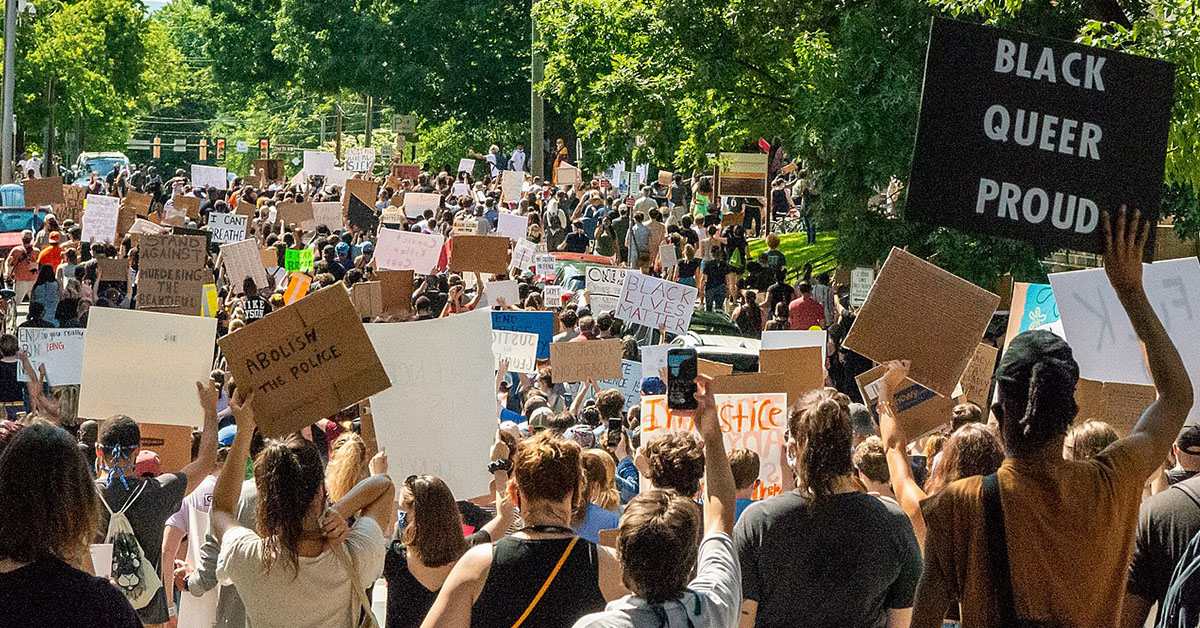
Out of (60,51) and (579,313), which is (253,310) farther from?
(60,51)

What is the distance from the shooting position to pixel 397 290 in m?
15.7

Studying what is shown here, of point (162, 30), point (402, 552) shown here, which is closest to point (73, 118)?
point (162, 30)

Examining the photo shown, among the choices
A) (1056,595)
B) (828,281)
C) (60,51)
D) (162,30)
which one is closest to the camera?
(1056,595)

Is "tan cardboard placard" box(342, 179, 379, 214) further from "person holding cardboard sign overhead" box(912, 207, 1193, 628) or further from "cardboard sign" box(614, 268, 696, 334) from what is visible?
"person holding cardboard sign overhead" box(912, 207, 1193, 628)

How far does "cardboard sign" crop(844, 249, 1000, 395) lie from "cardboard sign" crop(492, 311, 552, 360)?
6.69 m

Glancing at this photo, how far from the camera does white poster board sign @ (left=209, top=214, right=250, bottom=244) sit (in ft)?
64.8

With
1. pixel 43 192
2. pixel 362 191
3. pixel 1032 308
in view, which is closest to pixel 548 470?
pixel 1032 308

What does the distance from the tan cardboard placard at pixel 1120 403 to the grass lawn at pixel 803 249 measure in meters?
17.0

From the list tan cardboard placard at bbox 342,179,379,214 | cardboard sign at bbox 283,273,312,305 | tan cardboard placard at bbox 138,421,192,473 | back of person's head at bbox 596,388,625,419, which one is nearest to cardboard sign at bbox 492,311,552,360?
back of person's head at bbox 596,388,625,419

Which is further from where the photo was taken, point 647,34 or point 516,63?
point 516,63

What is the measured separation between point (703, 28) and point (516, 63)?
2746 cm

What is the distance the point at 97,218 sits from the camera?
70.2 feet

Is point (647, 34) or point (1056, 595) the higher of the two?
point (647, 34)

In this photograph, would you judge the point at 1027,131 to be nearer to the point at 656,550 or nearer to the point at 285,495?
the point at 656,550
